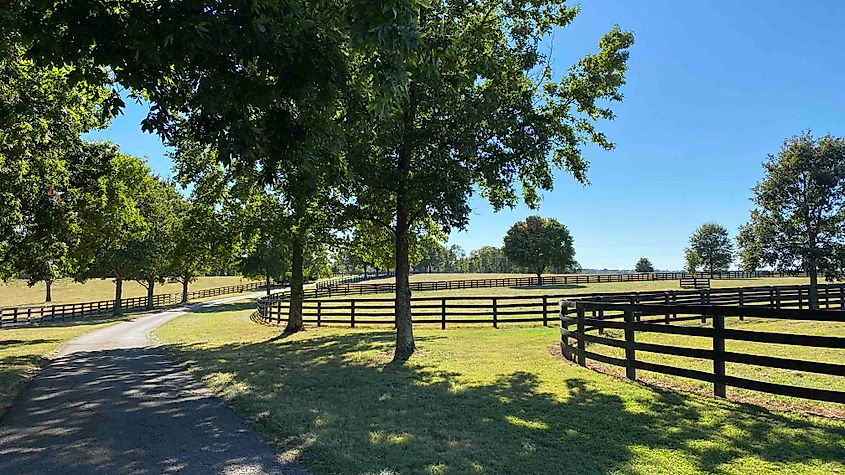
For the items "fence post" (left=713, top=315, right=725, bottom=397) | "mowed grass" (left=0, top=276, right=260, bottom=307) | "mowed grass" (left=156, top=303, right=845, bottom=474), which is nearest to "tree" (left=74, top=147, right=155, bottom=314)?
"mowed grass" (left=156, top=303, right=845, bottom=474)

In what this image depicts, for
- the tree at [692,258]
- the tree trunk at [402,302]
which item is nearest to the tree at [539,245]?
the tree at [692,258]

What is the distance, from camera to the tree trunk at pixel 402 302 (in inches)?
466

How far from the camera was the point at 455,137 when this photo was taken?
34.5 ft

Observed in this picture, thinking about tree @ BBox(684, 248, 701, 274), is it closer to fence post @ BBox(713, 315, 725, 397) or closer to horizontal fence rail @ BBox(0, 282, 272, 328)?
horizontal fence rail @ BBox(0, 282, 272, 328)

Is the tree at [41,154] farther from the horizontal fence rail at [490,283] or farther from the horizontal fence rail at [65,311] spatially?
the horizontal fence rail at [490,283]

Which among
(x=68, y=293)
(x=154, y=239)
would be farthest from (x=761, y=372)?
(x=68, y=293)

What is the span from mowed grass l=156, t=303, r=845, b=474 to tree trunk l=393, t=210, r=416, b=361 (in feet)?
3.25

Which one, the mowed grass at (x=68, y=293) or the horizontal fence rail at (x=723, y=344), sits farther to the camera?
the mowed grass at (x=68, y=293)

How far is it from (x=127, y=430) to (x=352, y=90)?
4998 mm

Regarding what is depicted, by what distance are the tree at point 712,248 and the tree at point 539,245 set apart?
123 feet

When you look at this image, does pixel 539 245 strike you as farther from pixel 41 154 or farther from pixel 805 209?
pixel 41 154

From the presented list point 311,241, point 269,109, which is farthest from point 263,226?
point 269,109

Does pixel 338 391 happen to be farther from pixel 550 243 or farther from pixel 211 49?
pixel 550 243

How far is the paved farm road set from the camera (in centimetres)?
489
